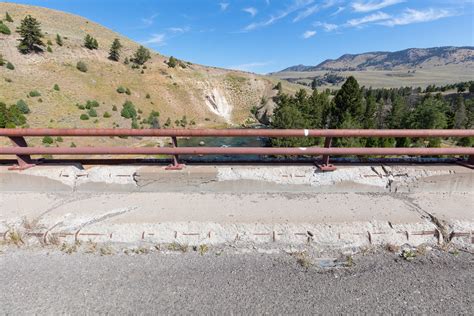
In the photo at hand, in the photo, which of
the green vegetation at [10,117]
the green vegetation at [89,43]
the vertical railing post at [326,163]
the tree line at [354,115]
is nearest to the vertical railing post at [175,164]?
the vertical railing post at [326,163]

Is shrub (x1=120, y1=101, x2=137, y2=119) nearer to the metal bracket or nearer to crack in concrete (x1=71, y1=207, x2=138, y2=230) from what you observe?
the metal bracket

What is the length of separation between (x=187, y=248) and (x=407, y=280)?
242 centimetres

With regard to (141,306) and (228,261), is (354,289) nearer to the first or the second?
(228,261)

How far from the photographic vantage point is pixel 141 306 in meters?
2.48

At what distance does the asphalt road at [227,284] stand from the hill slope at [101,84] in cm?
4505

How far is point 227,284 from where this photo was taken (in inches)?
108

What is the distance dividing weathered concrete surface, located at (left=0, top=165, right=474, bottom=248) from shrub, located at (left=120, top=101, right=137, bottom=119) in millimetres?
56744

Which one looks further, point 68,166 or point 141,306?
point 68,166

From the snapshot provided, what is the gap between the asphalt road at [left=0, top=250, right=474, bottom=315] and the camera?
8.09 feet

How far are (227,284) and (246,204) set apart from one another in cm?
161

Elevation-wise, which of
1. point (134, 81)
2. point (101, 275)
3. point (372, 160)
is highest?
point (134, 81)

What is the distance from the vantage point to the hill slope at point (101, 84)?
1876 inches

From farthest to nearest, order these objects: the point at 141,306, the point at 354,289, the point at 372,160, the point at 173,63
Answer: the point at 173,63 → the point at 372,160 → the point at 354,289 → the point at 141,306

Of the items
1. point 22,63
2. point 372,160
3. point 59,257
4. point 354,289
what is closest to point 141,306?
point 59,257
